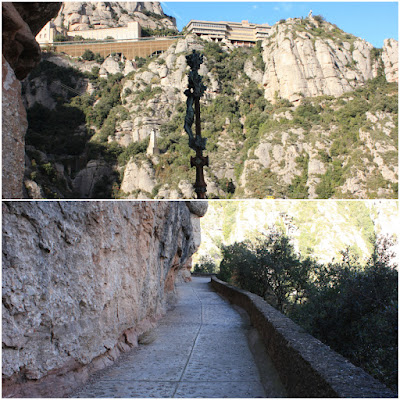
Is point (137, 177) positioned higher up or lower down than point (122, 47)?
lower down

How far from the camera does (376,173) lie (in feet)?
196

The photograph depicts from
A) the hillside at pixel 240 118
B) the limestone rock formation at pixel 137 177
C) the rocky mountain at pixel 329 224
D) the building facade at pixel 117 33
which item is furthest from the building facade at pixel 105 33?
the rocky mountain at pixel 329 224

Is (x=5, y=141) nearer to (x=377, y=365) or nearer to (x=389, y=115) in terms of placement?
(x=377, y=365)

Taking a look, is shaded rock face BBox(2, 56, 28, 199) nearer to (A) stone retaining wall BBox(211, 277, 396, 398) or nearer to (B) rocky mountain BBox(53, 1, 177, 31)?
(A) stone retaining wall BBox(211, 277, 396, 398)

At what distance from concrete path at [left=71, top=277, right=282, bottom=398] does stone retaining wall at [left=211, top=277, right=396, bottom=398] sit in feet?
0.99

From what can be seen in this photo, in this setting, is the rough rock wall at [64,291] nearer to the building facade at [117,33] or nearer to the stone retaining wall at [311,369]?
the stone retaining wall at [311,369]

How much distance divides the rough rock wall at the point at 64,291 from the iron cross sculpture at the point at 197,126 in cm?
126

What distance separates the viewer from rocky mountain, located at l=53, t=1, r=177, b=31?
97938 mm

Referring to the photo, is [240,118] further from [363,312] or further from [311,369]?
[311,369]

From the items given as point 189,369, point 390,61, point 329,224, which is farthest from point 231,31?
point 189,369

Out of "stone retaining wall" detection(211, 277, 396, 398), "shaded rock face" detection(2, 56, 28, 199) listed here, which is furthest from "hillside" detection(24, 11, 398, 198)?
"shaded rock face" detection(2, 56, 28, 199)

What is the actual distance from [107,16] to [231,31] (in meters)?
32.6

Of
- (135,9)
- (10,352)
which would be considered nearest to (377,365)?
(10,352)

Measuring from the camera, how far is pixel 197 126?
5.32 m
